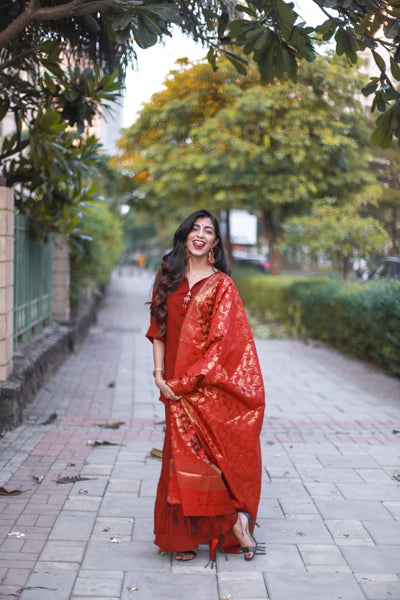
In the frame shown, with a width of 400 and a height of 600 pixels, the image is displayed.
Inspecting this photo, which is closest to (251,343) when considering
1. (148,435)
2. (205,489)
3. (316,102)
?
(205,489)

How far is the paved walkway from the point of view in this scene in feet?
11.2

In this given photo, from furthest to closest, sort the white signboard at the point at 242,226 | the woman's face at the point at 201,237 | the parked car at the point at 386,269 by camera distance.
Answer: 1. the white signboard at the point at 242,226
2. the parked car at the point at 386,269
3. the woman's face at the point at 201,237

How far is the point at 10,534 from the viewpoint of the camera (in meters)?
3.96

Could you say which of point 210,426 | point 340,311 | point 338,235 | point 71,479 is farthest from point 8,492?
point 338,235

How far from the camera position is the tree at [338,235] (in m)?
13.9

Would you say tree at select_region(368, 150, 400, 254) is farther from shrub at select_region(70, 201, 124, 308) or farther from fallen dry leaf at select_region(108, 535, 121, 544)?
fallen dry leaf at select_region(108, 535, 121, 544)

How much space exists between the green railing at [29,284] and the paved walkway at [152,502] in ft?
2.85

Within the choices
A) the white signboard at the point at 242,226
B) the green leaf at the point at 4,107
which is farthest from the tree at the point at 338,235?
the white signboard at the point at 242,226

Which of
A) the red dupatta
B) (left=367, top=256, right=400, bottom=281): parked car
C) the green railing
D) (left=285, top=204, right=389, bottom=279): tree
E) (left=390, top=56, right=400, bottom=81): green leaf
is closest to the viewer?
the red dupatta

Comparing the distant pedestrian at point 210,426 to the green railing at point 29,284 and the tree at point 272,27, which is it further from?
the green railing at point 29,284

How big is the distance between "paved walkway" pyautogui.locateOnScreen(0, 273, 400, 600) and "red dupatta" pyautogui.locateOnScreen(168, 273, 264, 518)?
39 centimetres

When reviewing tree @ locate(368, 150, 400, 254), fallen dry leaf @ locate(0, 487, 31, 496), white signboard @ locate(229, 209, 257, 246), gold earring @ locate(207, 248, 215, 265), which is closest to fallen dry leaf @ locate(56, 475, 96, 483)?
fallen dry leaf @ locate(0, 487, 31, 496)

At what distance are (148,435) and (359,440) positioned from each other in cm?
186

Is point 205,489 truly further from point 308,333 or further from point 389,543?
point 308,333
